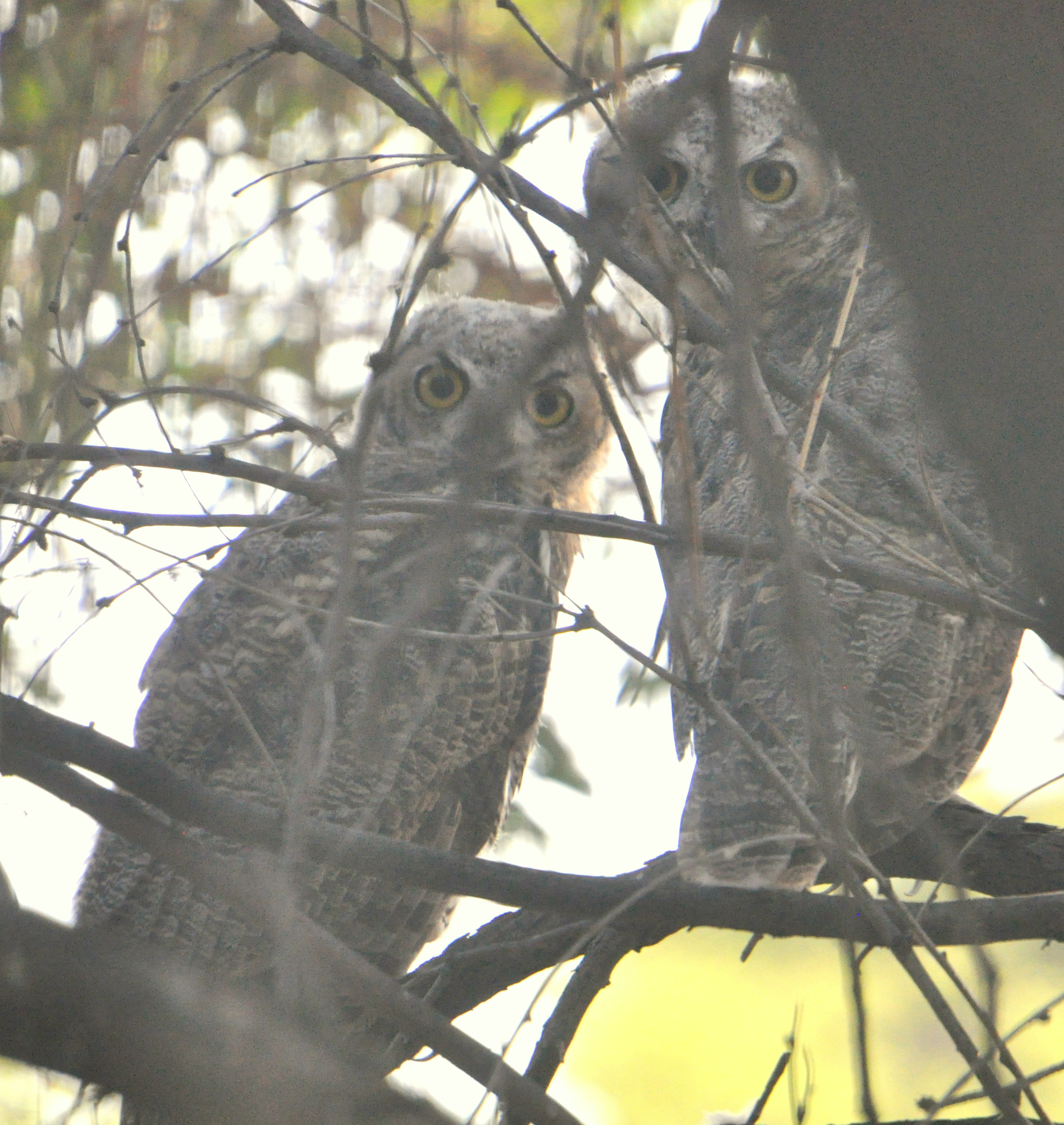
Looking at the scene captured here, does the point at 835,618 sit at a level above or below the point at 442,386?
below

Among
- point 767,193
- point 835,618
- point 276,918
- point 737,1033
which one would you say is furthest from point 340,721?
point 737,1033

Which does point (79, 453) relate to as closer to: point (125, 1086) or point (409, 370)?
point (125, 1086)

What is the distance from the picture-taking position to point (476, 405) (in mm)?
3572

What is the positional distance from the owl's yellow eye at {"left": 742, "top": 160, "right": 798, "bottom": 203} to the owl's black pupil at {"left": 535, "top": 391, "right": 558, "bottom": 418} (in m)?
0.78

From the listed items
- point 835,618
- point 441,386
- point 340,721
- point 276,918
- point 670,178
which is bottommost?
point 276,918

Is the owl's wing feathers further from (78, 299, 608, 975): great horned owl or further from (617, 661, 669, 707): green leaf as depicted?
(617, 661, 669, 707): green leaf

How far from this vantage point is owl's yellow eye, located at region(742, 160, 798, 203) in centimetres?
359

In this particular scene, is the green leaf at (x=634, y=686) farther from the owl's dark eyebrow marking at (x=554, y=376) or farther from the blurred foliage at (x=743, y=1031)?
the blurred foliage at (x=743, y=1031)

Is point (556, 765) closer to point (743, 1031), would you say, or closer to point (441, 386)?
point (441, 386)

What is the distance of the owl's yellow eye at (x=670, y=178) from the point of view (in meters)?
3.56

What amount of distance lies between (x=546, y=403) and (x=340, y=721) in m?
1.15

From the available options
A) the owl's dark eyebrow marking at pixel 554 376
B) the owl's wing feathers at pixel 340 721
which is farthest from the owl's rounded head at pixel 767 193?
the owl's wing feathers at pixel 340 721

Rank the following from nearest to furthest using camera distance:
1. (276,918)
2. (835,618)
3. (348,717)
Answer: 1. (276,918)
2. (835,618)
3. (348,717)

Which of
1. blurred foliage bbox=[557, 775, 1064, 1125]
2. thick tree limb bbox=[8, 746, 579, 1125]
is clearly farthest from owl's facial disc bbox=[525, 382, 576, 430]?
blurred foliage bbox=[557, 775, 1064, 1125]
